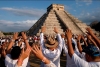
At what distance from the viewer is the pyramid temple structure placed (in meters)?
46.7

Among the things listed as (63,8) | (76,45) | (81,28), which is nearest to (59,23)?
(81,28)

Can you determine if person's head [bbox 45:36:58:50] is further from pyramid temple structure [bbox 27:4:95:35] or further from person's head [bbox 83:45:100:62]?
pyramid temple structure [bbox 27:4:95:35]

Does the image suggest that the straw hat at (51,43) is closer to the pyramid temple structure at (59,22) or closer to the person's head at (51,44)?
the person's head at (51,44)

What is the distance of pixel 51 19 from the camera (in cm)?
5081

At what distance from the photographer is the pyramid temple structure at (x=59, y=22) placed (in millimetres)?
46656

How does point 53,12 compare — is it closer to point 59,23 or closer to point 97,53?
point 59,23

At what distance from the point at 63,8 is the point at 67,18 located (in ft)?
18.0

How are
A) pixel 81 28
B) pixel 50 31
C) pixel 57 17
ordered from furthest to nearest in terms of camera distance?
pixel 57 17, pixel 81 28, pixel 50 31

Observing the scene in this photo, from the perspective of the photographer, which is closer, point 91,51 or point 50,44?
point 91,51

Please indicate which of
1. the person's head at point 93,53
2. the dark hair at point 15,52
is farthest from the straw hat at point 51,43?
the person's head at point 93,53

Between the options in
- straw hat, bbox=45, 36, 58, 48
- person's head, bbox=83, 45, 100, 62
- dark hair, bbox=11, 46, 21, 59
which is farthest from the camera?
straw hat, bbox=45, 36, 58, 48

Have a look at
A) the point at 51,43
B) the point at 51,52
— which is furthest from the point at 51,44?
the point at 51,52

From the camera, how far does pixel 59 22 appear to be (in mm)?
52062

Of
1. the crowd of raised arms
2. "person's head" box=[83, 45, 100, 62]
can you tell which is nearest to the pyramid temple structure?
the crowd of raised arms
